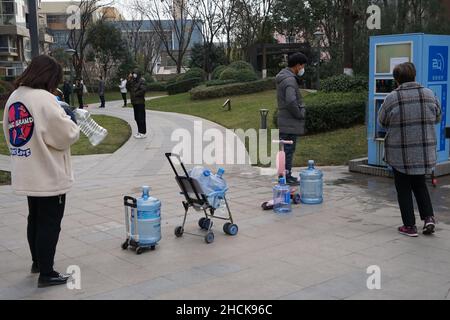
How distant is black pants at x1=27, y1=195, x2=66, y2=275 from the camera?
4043 mm

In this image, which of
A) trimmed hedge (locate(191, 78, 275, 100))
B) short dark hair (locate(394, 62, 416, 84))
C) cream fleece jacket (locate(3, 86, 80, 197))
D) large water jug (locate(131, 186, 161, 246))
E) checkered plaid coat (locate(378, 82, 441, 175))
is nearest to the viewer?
cream fleece jacket (locate(3, 86, 80, 197))

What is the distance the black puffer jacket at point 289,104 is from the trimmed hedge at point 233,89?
17.9 meters

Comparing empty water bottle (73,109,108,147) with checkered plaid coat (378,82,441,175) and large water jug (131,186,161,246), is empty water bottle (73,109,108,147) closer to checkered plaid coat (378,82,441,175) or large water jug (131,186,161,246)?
large water jug (131,186,161,246)

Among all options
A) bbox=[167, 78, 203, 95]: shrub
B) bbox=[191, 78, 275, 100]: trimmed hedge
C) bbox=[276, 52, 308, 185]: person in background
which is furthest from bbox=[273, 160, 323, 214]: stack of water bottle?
bbox=[167, 78, 203, 95]: shrub

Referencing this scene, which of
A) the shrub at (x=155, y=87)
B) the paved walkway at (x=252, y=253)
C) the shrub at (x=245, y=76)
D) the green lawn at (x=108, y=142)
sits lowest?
the paved walkway at (x=252, y=253)

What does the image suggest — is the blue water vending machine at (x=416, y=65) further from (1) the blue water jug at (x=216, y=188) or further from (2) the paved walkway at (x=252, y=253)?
(1) the blue water jug at (x=216, y=188)

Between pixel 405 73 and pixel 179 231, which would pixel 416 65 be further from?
pixel 179 231

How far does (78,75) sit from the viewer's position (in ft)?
130

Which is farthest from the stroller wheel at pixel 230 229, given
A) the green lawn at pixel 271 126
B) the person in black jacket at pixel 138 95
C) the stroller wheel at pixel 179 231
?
the person in black jacket at pixel 138 95

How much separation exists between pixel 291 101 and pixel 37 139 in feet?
12.9

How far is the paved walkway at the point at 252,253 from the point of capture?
3.99m

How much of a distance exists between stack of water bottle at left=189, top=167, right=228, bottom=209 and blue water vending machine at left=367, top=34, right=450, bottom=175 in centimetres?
361

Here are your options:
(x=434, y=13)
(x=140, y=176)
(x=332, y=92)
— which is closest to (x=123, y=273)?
(x=140, y=176)
